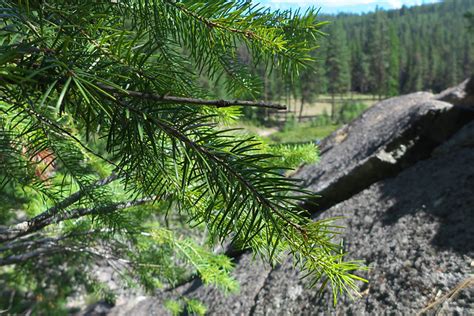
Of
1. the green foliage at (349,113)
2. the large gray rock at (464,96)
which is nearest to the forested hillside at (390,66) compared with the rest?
the green foliage at (349,113)

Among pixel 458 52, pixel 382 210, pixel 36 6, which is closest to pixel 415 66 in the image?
pixel 458 52

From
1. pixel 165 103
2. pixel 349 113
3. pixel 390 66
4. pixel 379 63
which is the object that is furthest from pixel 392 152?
pixel 379 63

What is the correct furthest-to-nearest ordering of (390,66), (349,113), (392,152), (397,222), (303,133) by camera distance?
(390,66), (349,113), (303,133), (392,152), (397,222)

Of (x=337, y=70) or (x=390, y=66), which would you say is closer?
(x=337, y=70)

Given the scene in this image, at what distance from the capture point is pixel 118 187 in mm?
2584

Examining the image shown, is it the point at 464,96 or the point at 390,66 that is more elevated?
the point at 390,66

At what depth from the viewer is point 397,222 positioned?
455 centimetres

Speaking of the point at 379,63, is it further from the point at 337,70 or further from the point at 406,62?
the point at 337,70

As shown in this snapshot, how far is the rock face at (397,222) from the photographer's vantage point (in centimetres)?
334

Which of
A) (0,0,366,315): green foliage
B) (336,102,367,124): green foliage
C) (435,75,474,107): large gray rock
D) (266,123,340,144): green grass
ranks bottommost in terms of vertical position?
(266,123,340,144): green grass

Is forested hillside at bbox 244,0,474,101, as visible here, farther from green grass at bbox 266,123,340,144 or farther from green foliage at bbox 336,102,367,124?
green grass at bbox 266,123,340,144

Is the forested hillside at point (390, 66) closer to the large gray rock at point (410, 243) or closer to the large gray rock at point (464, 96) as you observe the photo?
the large gray rock at point (464, 96)

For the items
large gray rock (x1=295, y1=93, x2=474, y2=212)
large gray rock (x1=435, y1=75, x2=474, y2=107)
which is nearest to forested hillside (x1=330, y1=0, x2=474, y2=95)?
large gray rock (x1=435, y1=75, x2=474, y2=107)

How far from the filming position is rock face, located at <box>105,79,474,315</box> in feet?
11.0
